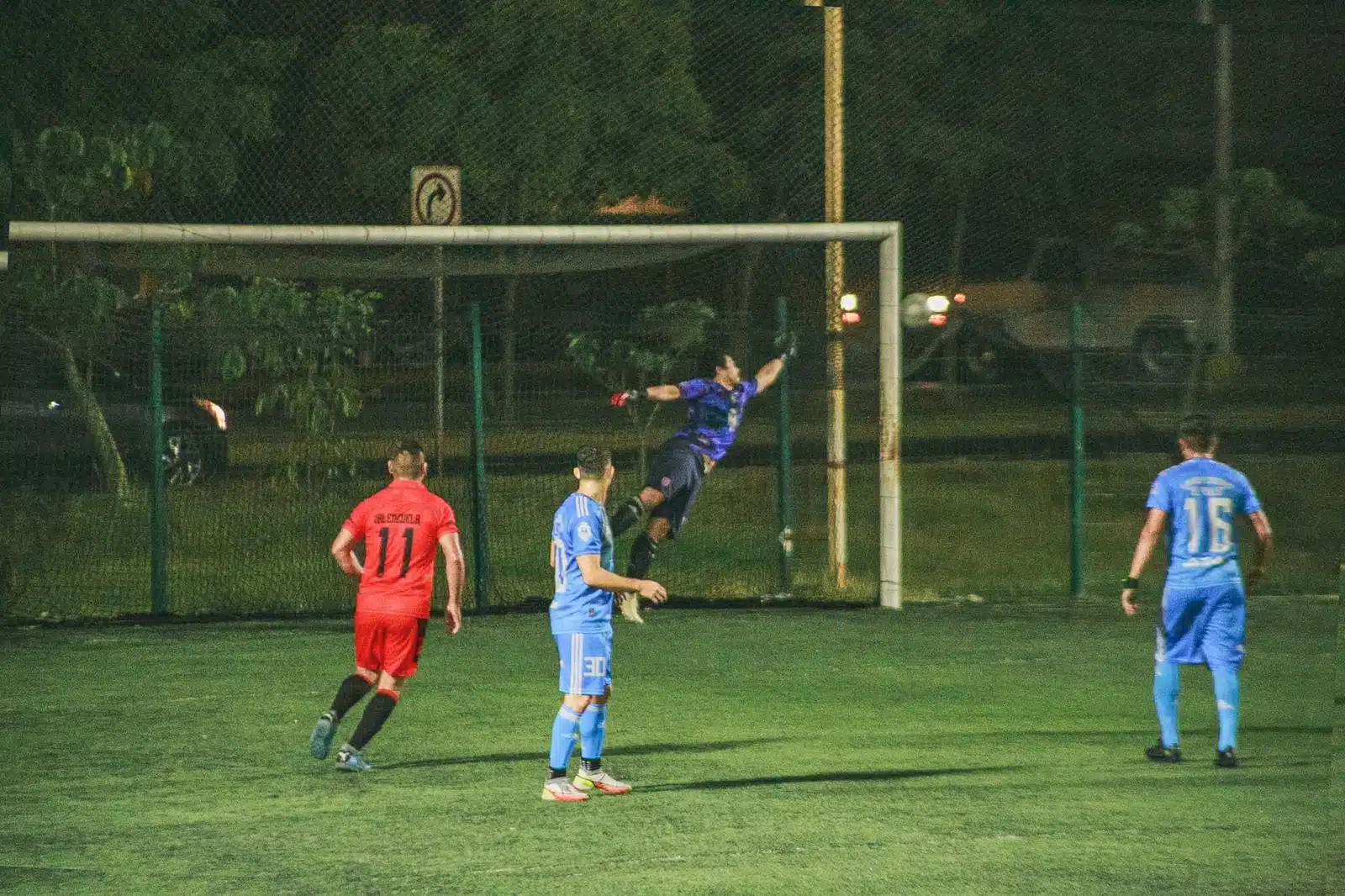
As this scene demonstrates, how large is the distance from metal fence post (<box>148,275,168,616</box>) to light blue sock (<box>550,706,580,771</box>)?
21.0 feet

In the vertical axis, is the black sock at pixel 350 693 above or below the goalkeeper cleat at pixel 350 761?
above

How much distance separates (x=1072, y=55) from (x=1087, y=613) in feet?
29.9

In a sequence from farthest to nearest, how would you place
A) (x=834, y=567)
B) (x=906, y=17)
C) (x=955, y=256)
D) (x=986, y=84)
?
(x=955, y=256) < (x=986, y=84) < (x=906, y=17) < (x=834, y=567)

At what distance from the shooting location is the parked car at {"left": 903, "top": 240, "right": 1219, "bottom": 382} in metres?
16.9

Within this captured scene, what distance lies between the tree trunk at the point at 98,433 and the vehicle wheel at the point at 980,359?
10.7 metres

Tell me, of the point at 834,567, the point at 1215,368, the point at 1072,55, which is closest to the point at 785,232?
the point at 834,567

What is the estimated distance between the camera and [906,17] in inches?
727

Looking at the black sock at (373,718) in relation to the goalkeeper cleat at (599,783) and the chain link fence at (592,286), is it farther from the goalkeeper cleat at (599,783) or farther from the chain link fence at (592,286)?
the chain link fence at (592,286)

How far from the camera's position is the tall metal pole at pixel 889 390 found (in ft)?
44.4

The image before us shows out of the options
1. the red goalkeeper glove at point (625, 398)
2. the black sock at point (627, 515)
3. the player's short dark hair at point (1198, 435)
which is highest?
the red goalkeeper glove at point (625, 398)

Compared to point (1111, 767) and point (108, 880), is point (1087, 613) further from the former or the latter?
point (108, 880)

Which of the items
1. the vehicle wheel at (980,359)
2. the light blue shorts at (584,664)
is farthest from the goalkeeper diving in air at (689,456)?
the vehicle wheel at (980,359)

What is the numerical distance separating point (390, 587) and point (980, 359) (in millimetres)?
15097

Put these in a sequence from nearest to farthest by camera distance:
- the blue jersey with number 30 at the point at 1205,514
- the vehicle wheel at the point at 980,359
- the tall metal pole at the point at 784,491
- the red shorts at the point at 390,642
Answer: the blue jersey with number 30 at the point at 1205,514 → the red shorts at the point at 390,642 → the tall metal pole at the point at 784,491 → the vehicle wheel at the point at 980,359
